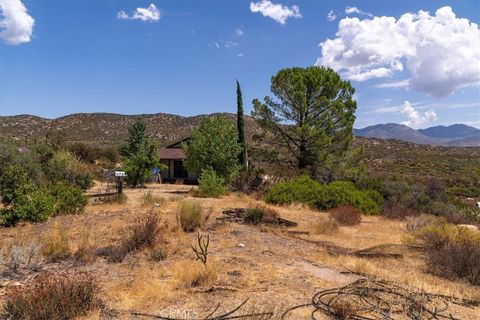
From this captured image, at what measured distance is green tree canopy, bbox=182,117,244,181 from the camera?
25.4 meters

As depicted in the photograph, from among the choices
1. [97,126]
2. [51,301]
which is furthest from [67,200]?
[97,126]

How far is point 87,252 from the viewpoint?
8.38 meters

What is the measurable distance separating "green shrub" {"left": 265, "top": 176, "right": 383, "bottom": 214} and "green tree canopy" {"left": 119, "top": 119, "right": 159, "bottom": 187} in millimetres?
13833

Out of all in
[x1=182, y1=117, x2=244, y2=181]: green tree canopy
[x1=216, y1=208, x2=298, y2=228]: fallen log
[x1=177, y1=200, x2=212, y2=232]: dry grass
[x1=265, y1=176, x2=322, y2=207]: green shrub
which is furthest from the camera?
[x1=182, y1=117, x2=244, y2=181]: green tree canopy

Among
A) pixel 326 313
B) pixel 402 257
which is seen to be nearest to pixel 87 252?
pixel 326 313

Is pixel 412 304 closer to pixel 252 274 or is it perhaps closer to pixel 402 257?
pixel 252 274

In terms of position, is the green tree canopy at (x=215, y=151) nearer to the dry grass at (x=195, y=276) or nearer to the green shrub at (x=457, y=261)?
the green shrub at (x=457, y=261)

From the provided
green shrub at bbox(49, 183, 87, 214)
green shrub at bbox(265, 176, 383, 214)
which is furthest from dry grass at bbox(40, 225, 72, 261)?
green shrub at bbox(265, 176, 383, 214)

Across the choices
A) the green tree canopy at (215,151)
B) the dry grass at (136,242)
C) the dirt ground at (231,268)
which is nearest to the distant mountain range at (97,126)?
the green tree canopy at (215,151)

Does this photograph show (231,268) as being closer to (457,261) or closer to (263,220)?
(457,261)

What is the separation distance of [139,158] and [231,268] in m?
24.0

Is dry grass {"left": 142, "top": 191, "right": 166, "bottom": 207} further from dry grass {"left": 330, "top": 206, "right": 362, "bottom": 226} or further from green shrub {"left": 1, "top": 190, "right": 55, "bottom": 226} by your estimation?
dry grass {"left": 330, "top": 206, "right": 362, "bottom": 226}

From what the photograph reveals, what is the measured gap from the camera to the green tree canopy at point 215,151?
25.4 meters

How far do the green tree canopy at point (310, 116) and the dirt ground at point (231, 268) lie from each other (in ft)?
36.1
